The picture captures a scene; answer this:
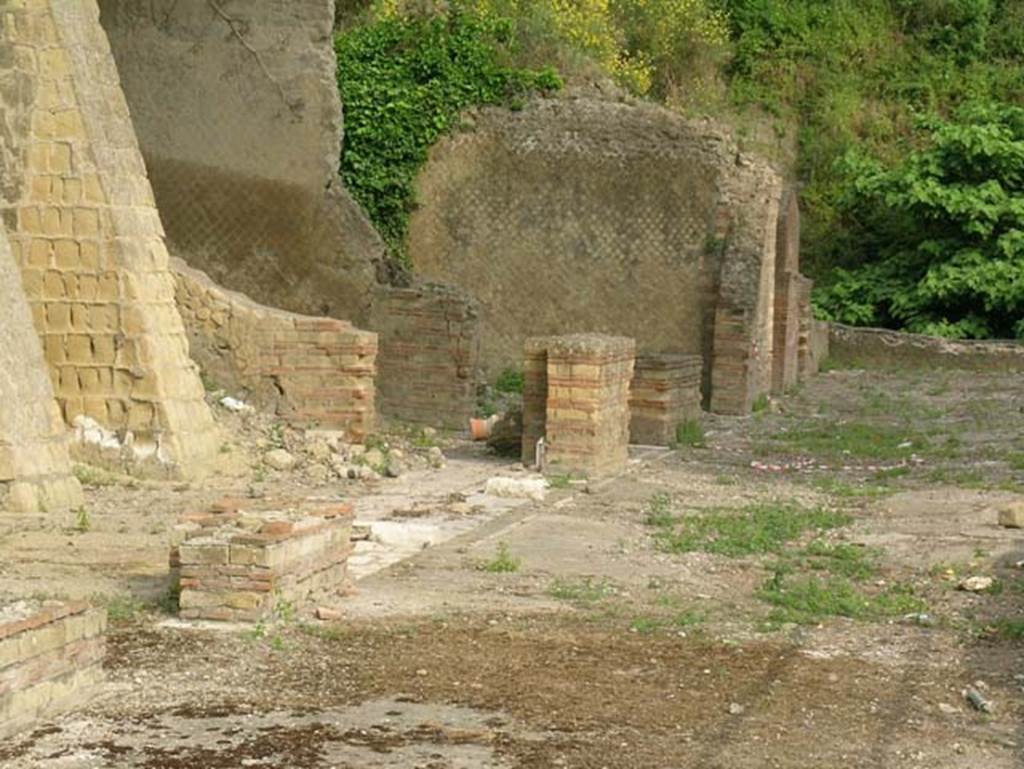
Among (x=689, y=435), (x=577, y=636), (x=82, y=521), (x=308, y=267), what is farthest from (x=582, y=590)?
(x=308, y=267)

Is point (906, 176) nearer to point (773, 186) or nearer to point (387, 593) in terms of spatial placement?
point (773, 186)

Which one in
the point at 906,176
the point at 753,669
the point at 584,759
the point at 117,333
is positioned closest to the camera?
the point at 584,759

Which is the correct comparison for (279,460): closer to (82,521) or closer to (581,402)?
(581,402)

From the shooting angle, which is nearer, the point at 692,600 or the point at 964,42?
the point at 692,600

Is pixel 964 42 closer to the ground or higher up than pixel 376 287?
higher up

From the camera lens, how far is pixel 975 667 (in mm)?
7723

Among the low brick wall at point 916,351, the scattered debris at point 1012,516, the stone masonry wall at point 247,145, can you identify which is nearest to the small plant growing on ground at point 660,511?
the scattered debris at point 1012,516

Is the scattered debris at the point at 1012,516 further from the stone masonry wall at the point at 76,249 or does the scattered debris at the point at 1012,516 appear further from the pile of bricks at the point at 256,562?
the stone masonry wall at the point at 76,249

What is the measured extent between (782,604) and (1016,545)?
232 cm

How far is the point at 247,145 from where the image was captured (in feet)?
57.9

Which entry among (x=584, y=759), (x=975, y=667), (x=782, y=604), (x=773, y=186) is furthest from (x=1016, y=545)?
(x=773, y=186)

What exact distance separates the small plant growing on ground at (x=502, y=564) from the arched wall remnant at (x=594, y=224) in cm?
937

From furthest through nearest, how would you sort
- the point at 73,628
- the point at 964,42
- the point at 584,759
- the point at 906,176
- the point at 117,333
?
the point at 964,42 < the point at 906,176 < the point at 117,333 < the point at 73,628 < the point at 584,759

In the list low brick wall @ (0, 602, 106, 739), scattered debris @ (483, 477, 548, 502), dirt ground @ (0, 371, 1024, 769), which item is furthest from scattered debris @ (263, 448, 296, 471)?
low brick wall @ (0, 602, 106, 739)
